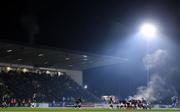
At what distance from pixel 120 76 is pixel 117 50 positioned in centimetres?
575

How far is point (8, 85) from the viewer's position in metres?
78.1

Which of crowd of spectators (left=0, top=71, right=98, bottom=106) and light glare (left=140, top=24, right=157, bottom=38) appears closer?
light glare (left=140, top=24, right=157, bottom=38)

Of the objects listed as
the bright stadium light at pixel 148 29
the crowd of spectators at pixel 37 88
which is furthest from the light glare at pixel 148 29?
the crowd of spectators at pixel 37 88

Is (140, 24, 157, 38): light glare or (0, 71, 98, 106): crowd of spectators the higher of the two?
(140, 24, 157, 38): light glare

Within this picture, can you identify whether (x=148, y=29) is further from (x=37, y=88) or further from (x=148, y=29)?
(x=37, y=88)

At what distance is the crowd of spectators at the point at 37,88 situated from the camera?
7588 centimetres

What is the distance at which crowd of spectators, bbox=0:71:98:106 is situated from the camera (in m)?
75.9

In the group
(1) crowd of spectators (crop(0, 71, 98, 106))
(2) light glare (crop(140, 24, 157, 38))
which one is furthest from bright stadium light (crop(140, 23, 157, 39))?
(1) crowd of spectators (crop(0, 71, 98, 106))

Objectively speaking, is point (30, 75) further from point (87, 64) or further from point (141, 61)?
point (141, 61)

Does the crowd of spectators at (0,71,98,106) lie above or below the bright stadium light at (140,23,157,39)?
below

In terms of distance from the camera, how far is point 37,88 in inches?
3253

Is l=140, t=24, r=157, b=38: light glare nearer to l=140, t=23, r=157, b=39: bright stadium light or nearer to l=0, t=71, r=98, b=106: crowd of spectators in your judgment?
l=140, t=23, r=157, b=39: bright stadium light

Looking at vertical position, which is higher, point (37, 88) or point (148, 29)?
point (148, 29)

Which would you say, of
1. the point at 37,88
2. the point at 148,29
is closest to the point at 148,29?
the point at 148,29
